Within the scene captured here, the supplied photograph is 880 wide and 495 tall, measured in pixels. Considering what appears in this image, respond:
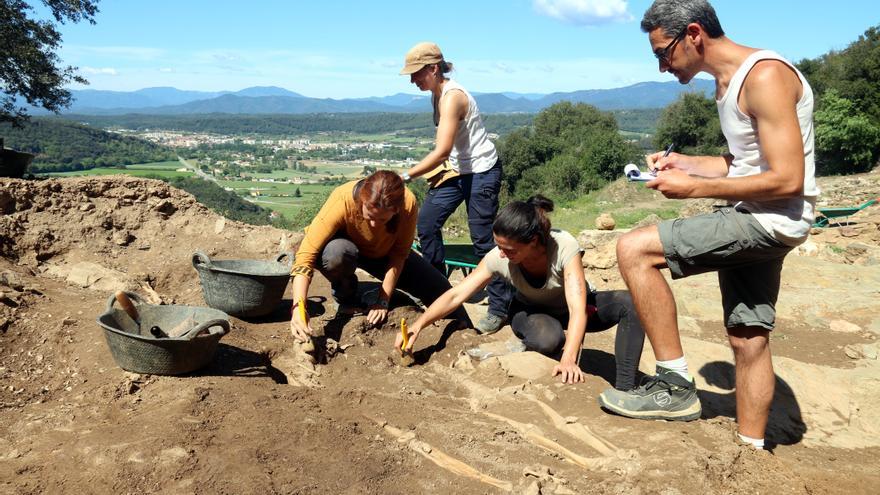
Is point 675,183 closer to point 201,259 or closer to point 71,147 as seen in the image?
Result: point 201,259

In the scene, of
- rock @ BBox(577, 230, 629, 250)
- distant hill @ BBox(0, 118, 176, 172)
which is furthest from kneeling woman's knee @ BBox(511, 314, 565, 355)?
distant hill @ BBox(0, 118, 176, 172)

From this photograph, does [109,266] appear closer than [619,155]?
Yes

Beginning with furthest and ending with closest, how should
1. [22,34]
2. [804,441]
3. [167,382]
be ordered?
[22,34] → [804,441] → [167,382]

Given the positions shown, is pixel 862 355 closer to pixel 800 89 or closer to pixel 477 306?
pixel 477 306

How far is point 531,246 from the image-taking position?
11.5 ft

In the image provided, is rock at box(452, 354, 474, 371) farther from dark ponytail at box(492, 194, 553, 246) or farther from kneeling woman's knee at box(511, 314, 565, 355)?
dark ponytail at box(492, 194, 553, 246)

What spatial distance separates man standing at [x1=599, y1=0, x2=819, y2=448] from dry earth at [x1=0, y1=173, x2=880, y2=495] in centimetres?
22

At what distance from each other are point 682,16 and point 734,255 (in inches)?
39.4

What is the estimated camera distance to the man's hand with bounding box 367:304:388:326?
4.36 meters

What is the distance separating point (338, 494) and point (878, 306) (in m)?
6.21

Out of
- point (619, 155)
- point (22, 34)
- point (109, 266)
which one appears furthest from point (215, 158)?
point (109, 266)

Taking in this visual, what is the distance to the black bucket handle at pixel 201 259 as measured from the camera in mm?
4609

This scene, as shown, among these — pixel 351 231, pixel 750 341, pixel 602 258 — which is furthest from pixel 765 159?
pixel 602 258

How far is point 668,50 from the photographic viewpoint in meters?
2.67
